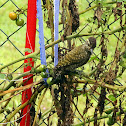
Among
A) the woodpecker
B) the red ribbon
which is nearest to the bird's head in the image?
the woodpecker

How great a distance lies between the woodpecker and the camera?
1838mm

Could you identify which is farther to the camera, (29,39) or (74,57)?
(29,39)

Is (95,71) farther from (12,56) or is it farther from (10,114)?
(12,56)

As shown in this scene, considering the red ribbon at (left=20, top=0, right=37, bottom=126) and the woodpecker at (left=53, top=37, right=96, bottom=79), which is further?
the red ribbon at (left=20, top=0, right=37, bottom=126)

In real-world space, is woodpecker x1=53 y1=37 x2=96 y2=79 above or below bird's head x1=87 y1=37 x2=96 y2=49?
below

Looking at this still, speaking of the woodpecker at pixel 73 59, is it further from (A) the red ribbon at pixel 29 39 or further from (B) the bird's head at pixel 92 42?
(A) the red ribbon at pixel 29 39

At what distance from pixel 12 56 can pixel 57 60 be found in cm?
167

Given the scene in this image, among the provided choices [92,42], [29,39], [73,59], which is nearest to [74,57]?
[73,59]

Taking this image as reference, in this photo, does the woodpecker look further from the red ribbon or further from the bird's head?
the red ribbon

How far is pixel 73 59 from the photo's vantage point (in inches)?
73.4

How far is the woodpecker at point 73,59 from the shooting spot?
1838 millimetres

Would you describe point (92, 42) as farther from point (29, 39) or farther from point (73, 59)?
point (29, 39)

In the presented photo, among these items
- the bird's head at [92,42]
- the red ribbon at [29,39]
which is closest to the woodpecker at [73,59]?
the bird's head at [92,42]

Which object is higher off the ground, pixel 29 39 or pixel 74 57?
pixel 29 39
